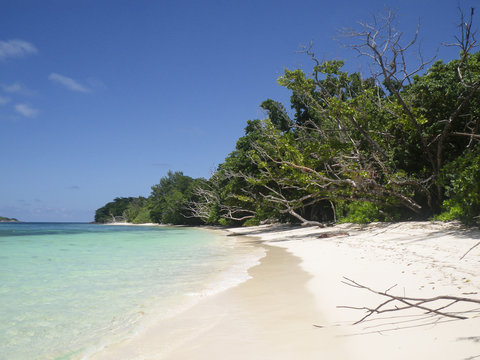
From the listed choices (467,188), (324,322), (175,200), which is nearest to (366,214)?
(467,188)

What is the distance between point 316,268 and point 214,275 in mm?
2215

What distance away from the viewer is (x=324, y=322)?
3254mm

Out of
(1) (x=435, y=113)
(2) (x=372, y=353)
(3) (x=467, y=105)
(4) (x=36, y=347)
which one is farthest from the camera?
(1) (x=435, y=113)

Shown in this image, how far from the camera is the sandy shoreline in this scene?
98.0 inches

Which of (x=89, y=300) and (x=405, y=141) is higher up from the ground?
(x=405, y=141)

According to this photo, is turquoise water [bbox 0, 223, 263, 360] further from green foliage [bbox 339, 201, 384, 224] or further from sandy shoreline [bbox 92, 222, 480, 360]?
green foliage [bbox 339, 201, 384, 224]

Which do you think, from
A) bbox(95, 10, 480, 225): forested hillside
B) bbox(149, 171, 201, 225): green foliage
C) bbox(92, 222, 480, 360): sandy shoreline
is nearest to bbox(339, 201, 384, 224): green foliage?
bbox(95, 10, 480, 225): forested hillside

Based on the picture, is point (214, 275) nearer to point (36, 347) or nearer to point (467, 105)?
point (36, 347)

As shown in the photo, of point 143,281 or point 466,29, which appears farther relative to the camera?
point 466,29

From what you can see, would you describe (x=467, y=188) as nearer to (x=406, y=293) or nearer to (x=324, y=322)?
(x=406, y=293)

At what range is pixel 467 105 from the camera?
11.0 metres

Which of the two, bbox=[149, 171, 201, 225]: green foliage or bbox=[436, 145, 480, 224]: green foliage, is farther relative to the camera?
bbox=[149, 171, 201, 225]: green foliage

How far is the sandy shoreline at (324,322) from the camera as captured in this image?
8.17ft

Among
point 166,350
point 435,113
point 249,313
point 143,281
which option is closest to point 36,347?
point 166,350
